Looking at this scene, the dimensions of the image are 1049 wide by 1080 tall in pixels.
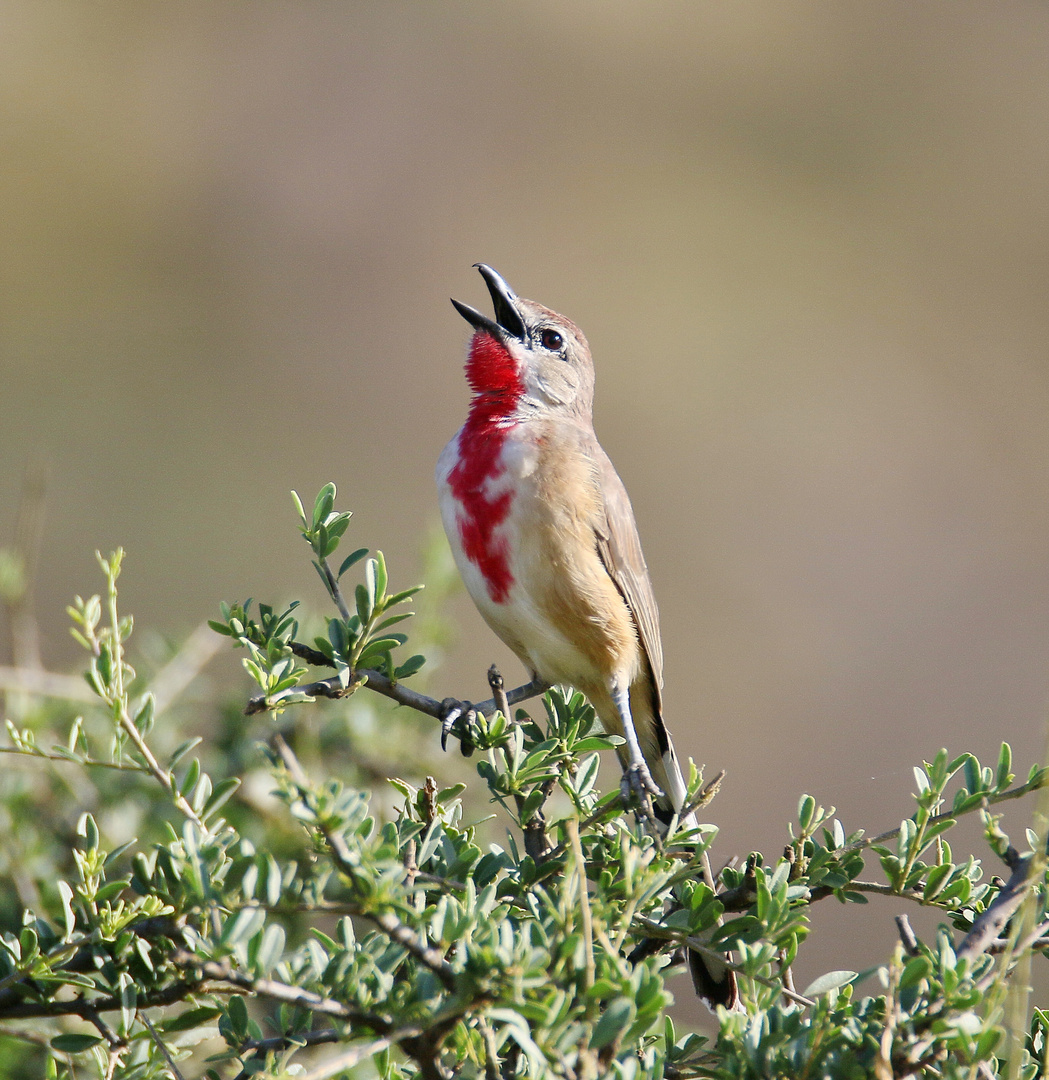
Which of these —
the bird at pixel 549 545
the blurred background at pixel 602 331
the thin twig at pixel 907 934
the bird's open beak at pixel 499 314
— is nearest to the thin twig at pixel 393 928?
the thin twig at pixel 907 934

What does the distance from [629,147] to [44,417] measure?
758 cm

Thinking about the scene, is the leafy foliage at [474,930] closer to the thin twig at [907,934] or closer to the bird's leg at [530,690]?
the thin twig at [907,934]

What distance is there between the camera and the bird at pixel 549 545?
11.0 feet

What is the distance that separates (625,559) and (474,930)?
7.80 feet

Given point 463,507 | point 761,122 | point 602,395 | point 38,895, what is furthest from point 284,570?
point 761,122

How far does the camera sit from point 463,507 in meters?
3.38

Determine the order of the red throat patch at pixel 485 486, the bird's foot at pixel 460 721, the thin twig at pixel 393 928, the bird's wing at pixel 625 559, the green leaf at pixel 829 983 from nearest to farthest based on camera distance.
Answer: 1. the thin twig at pixel 393 928
2. the green leaf at pixel 829 983
3. the bird's foot at pixel 460 721
4. the red throat patch at pixel 485 486
5. the bird's wing at pixel 625 559

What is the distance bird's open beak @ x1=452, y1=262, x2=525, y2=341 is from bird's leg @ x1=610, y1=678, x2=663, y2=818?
1.34m

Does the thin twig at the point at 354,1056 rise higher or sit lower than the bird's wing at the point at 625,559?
lower

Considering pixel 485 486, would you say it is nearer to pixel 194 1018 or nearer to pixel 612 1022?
pixel 194 1018

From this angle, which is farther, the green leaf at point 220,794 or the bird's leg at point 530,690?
the bird's leg at point 530,690

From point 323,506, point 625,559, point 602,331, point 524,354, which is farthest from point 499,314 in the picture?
point 602,331

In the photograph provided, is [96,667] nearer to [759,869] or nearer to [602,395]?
[759,869]

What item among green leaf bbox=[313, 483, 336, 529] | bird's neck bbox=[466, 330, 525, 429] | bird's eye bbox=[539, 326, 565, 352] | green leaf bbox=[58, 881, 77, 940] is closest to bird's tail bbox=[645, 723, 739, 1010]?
green leaf bbox=[313, 483, 336, 529]
